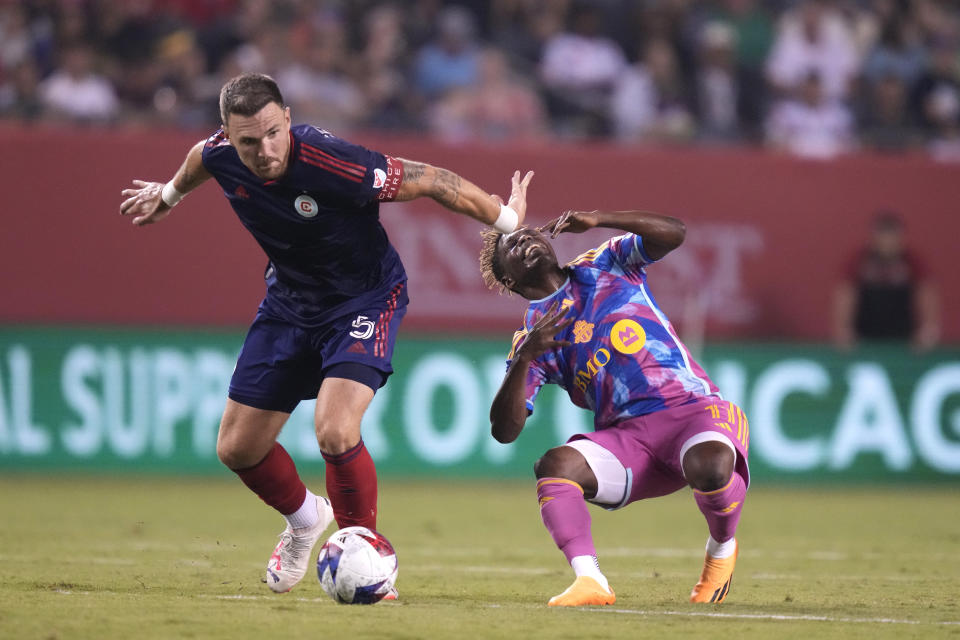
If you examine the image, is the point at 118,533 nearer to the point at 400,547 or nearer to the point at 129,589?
the point at 400,547

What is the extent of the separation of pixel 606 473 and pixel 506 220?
125 centimetres

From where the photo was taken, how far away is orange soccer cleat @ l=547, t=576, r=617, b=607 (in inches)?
233

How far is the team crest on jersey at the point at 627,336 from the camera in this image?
21.0 ft

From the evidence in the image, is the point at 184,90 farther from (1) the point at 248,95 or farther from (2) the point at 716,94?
(1) the point at 248,95

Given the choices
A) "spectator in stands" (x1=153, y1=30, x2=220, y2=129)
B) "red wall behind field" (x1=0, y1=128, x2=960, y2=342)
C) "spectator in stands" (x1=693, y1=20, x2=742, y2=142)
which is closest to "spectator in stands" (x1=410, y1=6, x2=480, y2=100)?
"red wall behind field" (x1=0, y1=128, x2=960, y2=342)

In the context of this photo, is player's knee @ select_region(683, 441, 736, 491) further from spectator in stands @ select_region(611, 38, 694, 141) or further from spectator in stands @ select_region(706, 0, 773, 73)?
spectator in stands @ select_region(706, 0, 773, 73)

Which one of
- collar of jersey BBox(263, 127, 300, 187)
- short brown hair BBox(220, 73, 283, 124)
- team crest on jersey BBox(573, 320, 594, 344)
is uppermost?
short brown hair BBox(220, 73, 283, 124)

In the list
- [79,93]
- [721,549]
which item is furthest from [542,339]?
[79,93]

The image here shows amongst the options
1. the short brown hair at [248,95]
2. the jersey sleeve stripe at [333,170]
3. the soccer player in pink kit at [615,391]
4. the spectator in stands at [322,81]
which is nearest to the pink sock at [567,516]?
the soccer player in pink kit at [615,391]

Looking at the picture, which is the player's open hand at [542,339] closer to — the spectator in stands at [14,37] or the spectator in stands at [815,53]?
the spectator in stands at [14,37]

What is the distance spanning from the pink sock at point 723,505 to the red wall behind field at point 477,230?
851cm

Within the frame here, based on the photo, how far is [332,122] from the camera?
14.7 m

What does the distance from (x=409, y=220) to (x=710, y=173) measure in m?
3.46

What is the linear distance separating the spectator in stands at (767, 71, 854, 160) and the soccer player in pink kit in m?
9.52
